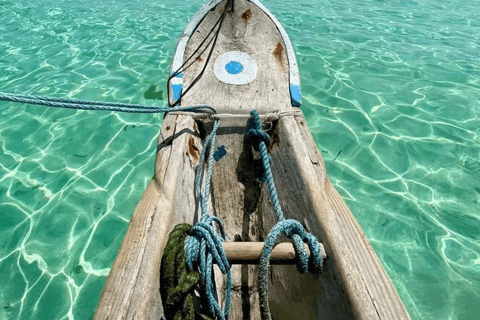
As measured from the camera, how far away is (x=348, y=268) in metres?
1.21

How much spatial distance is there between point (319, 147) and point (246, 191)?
1961 mm

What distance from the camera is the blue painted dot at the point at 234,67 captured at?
2.51 m

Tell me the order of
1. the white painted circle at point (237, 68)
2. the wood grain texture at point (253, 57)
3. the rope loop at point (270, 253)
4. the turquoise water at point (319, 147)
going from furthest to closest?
1. the turquoise water at point (319, 147)
2. the white painted circle at point (237, 68)
3. the wood grain texture at point (253, 57)
4. the rope loop at point (270, 253)

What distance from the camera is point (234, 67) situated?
8.32 feet

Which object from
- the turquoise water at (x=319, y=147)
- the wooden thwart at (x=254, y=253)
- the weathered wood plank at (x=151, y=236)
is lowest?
the turquoise water at (x=319, y=147)

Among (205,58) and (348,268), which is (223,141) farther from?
(348,268)

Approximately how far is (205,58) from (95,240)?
2033 millimetres

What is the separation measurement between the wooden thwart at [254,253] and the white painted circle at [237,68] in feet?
4.82

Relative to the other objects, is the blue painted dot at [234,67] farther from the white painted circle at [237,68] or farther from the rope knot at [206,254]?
the rope knot at [206,254]

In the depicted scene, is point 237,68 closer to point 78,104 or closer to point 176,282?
point 78,104

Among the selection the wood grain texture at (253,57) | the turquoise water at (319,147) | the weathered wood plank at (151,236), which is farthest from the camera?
the turquoise water at (319,147)

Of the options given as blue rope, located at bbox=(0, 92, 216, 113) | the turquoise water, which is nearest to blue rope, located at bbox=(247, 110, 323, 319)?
blue rope, located at bbox=(0, 92, 216, 113)

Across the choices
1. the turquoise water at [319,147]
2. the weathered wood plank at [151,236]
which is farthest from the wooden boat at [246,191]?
the turquoise water at [319,147]

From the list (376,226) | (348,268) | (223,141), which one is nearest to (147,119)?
(223,141)
